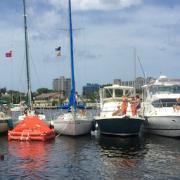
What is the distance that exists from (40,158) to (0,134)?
17195 mm

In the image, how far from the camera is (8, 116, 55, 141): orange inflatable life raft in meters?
39.8

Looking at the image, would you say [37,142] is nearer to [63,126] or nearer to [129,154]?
[63,126]

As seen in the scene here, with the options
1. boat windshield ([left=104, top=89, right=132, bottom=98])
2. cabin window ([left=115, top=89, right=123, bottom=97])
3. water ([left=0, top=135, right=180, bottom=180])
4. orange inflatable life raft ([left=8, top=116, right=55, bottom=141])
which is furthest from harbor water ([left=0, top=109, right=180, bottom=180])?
cabin window ([left=115, top=89, right=123, bottom=97])

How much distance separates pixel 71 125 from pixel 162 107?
850 cm

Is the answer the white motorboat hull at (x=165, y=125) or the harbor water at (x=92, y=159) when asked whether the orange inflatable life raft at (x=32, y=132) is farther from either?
the white motorboat hull at (x=165, y=125)

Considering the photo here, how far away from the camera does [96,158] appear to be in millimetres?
30453

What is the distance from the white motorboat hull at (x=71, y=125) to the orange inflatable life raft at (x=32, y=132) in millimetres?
1776

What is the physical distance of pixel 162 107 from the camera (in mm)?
43156

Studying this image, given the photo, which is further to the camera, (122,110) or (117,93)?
(117,93)

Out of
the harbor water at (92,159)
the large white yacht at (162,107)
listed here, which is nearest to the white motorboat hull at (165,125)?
the large white yacht at (162,107)

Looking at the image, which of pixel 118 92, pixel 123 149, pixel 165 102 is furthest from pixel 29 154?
pixel 118 92

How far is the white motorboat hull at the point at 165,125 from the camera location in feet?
136

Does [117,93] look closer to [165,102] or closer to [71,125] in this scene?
[165,102]

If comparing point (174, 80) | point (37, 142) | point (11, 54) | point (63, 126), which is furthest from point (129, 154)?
point (11, 54)
